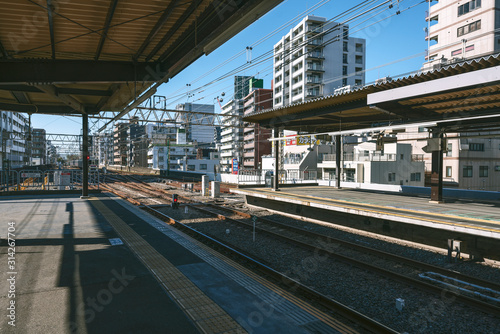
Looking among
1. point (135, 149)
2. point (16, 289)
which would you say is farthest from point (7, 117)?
point (16, 289)

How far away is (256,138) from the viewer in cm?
7481

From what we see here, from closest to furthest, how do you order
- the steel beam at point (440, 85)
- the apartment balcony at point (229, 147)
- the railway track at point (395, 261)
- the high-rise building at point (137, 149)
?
the railway track at point (395, 261) < the steel beam at point (440, 85) < the apartment balcony at point (229, 147) < the high-rise building at point (137, 149)

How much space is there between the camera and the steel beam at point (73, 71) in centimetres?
1084

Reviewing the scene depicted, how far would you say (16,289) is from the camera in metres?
5.87

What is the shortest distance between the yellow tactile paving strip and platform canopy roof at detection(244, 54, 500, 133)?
7.94 meters

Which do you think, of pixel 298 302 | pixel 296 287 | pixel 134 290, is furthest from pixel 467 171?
pixel 134 290

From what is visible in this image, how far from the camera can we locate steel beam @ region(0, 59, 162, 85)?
10836 mm

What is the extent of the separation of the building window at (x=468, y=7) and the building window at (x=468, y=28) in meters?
1.74

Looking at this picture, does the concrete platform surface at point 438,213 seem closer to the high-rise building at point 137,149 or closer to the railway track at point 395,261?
the railway track at point 395,261

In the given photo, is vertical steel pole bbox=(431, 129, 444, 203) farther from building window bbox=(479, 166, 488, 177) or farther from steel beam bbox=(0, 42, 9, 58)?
building window bbox=(479, 166, 488, 177)

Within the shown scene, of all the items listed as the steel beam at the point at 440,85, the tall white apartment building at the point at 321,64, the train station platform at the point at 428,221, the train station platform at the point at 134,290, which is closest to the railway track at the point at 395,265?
the train station platform at the point at 428,221

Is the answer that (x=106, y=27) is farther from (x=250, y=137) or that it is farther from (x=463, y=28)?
(x=250, y=137)

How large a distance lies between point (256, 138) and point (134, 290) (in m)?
69.6

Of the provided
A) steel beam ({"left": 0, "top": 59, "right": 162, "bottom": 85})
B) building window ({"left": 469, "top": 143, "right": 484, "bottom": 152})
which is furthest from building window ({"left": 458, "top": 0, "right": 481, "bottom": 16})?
steel beam ({"left": 0, "top": 59, "right": 162, "bottom": 85})
